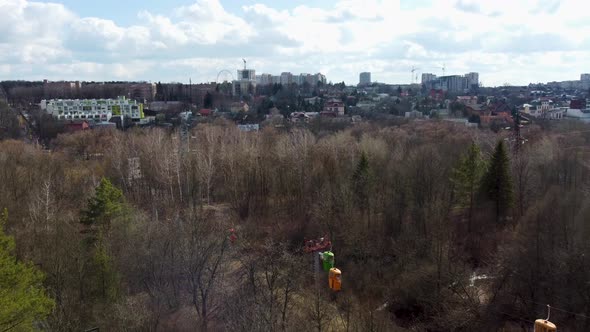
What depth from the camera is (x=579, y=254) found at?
1411 centimetres

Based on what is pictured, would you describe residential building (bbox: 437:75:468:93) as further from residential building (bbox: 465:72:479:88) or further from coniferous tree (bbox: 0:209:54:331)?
coniferous tree (bbox: 0:209:54:331)

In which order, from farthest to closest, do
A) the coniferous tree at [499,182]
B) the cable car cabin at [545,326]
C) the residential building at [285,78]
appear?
the residential building at [285,78]
the coniferous tree at [499,182]
the cable car cabin at [545,326]

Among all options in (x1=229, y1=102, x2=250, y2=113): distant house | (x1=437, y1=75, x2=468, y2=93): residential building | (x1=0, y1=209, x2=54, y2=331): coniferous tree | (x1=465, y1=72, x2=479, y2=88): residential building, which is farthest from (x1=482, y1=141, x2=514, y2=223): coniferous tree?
(x1=465, y1=72, x2=479, y2=88): residential building

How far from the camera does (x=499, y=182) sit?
22672 millimetres

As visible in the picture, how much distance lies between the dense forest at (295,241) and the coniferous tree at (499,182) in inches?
2.5

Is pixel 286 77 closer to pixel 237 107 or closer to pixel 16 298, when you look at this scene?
pixel 237 107

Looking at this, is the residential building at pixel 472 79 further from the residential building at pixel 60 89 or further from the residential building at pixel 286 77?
the residential building at pixel 60 89

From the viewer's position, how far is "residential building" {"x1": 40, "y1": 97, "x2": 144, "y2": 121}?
7544cm

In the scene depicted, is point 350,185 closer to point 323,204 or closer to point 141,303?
point 323,204

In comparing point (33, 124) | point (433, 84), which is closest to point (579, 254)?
point (33, 124)

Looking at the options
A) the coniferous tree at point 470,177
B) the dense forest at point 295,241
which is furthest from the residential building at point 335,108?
the coniferous tree at point 470,177

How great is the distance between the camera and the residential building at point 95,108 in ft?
247

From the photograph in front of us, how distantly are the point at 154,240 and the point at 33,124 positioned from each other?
180ft

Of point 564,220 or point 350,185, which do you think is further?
point 350,185
